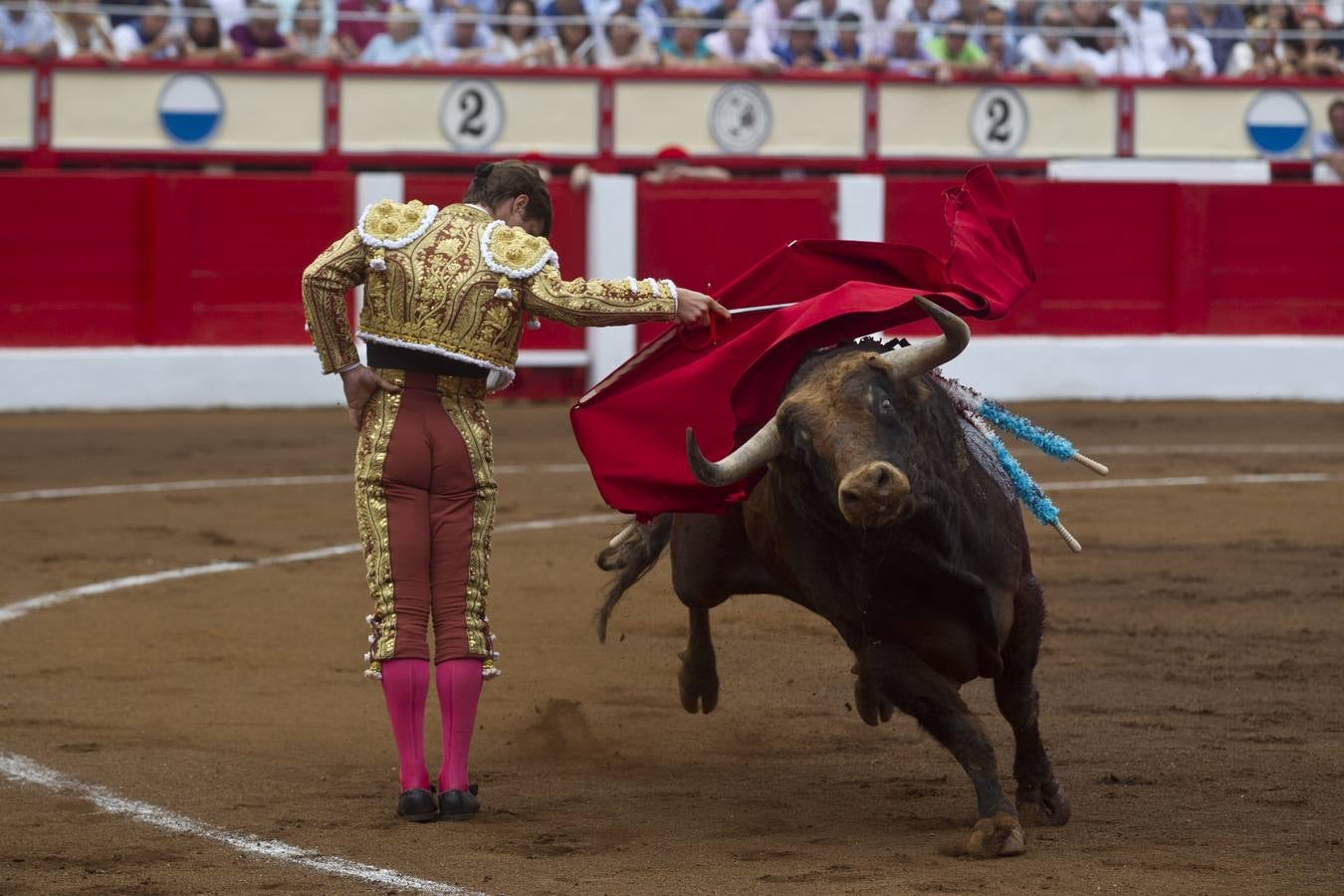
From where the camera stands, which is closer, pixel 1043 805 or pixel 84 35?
pixel 1043 805

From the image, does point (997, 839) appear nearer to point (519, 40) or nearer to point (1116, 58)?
point (519, 40)

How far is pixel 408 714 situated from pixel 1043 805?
1.15m

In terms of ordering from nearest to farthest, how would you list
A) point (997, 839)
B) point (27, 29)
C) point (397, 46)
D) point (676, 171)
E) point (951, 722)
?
point (997, 839) < point (951, 722) < point (676, 171) < point (27, 29) < point (397, 46)

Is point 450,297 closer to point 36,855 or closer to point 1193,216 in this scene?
point 36,855

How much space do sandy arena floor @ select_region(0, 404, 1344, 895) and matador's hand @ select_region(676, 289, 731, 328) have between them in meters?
0.90

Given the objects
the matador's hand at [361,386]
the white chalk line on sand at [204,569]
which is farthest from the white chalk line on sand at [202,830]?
the white chalk line on sand at [204,569]

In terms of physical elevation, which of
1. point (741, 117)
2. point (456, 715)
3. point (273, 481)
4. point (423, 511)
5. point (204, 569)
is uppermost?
point (741, 117)

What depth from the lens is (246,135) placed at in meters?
12.7

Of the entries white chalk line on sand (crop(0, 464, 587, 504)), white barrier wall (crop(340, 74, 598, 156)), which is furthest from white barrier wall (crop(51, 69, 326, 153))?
white chalk line on sand (crop(0, 464, 587, 504))

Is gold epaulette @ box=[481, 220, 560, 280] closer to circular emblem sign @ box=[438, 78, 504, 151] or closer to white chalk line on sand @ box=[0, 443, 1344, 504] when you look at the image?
white chalk line on sand @ box=[0, 443, 1344, 504]

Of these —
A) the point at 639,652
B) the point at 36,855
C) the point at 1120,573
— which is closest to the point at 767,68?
the point at 1120,573

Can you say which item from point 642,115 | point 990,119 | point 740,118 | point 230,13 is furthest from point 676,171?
point 230,13

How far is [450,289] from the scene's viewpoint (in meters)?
3.72

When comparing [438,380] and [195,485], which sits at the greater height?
[438,380]
